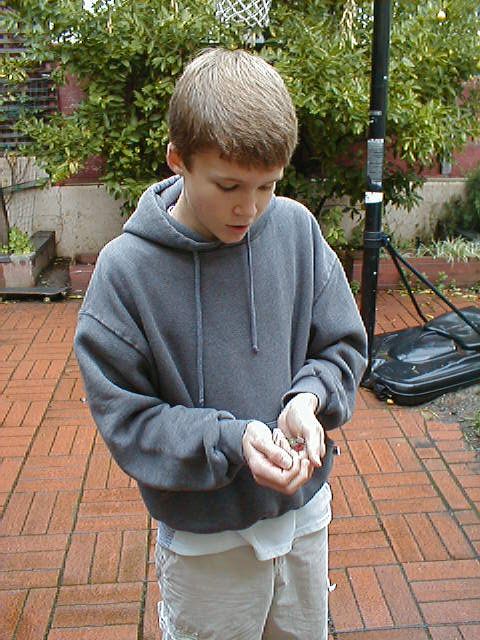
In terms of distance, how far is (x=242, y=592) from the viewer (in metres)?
1.38

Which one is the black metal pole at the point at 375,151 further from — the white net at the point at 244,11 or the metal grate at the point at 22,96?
the metal grate at the point at 22,96

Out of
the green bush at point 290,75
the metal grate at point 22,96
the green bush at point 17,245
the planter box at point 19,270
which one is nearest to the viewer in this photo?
the green bush at point 290,75

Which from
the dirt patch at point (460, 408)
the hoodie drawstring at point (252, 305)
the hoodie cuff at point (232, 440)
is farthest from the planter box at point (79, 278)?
the hoodie cuff at point (232, 440)

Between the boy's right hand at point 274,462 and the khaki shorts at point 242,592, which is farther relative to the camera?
the khaki shorts at point 242,592

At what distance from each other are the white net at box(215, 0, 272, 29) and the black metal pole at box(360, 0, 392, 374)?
1.88 m

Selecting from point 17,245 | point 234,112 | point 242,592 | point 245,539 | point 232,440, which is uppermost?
point 234,112

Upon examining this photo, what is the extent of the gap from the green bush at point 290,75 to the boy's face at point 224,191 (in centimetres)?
357

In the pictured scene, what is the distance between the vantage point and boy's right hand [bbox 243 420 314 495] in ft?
3.65

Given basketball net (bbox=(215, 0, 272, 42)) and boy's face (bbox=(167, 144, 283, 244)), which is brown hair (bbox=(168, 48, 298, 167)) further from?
basketball net (bbox=(215, 0, 272, 42))

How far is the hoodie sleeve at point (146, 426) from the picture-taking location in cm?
120

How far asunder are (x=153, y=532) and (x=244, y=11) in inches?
149

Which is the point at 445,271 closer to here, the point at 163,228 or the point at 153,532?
the point at 153,532

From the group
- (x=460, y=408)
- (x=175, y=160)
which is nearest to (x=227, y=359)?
(x=175, y=160)

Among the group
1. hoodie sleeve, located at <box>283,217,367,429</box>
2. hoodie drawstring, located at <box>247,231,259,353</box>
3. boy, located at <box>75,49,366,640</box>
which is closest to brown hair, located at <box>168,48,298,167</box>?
boy, located at <box>75,49,366,640</box>
